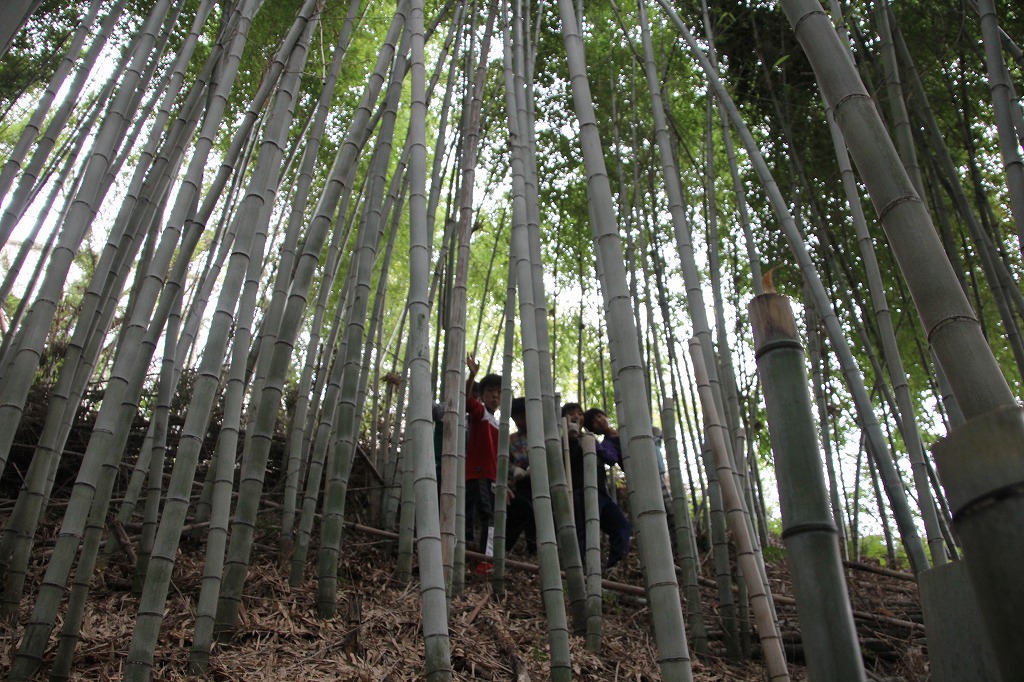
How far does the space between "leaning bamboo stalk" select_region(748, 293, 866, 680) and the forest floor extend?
1.44 meters

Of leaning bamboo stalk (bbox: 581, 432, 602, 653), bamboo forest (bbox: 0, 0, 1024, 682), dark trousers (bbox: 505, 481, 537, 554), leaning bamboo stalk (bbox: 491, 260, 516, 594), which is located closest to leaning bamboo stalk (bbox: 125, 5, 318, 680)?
bamboo forest (bbox: 0, 0, 1024, 682)

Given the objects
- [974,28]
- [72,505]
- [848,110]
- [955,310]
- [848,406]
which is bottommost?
[955,310]

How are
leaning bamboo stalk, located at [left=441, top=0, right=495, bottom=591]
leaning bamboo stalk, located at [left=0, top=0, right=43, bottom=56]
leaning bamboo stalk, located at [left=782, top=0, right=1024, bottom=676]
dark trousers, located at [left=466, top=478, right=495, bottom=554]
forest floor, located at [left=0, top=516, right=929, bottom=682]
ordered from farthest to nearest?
dark trousers, located at [left=466, top=478, right=495, bottom=554]
leaning bamboo stalk, located at [left=441, top=0, right=495, bottom=591]
forest floor, located at [left=0, top=516, right=929, bottom=682]
leaning bamboo stalk, located at [left=0, top=0, right=43, bottom=56]
leaning bamboo stalk, located at [left=782, top=0, right=1024, bottom=676]

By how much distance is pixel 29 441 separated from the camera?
3.43 metres

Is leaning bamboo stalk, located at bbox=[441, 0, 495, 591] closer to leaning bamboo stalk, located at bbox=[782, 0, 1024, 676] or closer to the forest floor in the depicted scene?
the forest floor

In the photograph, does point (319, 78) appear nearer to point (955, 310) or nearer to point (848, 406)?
point (848, 406)

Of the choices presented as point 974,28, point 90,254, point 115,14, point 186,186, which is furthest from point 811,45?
point 90,254

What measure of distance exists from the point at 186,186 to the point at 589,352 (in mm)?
4509

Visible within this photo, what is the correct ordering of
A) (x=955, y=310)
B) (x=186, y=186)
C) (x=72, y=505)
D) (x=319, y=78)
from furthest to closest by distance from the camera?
1. (x=319, y=78)
2. (x=186, y=186)
3. (x=72, y=505)
4. (x=955, y=310)

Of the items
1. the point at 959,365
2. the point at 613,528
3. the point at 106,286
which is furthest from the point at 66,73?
the point at 613,528

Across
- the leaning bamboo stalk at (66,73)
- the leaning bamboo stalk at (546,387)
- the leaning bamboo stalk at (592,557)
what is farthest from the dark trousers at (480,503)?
the leaning bamboo stalk at (66,73)

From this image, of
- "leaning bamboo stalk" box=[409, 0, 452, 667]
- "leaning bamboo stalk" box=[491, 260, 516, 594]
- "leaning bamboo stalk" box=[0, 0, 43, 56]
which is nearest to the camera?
"leaning bamboo stalk" box=[0, 0, 43, 56]

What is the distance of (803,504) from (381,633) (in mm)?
1794

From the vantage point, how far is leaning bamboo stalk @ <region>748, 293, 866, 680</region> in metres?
0.76
